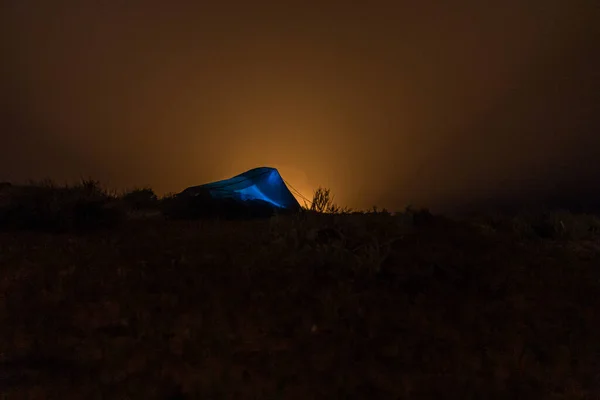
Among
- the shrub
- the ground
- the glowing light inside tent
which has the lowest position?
the ground

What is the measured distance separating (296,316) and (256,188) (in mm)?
7890

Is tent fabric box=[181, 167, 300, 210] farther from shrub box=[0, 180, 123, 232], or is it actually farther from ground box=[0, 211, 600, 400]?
ground box=[0, 211, 600, 400]

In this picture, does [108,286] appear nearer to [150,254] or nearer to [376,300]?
[150,254]

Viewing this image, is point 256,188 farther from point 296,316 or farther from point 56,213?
point 296,316

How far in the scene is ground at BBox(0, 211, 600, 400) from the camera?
4.15m

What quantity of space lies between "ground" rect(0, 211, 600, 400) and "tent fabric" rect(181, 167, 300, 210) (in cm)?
416

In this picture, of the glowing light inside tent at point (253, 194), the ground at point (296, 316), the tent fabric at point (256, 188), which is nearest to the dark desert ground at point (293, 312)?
the ground at point (296, 316)

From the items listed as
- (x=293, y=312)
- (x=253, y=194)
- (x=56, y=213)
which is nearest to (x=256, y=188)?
(x=253, y=194)

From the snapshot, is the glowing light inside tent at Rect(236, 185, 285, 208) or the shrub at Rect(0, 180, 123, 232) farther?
the glowing light inside tent at Rect(236, 185, 285, 208)

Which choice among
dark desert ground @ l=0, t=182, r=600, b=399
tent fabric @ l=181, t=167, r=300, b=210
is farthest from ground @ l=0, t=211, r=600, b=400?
tent fabric @ l=181, t=167, r=300, b=210

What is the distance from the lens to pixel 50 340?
14.9 feet

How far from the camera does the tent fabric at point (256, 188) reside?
11.8 metres

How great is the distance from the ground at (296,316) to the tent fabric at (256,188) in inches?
164

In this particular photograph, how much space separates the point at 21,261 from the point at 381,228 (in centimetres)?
443
